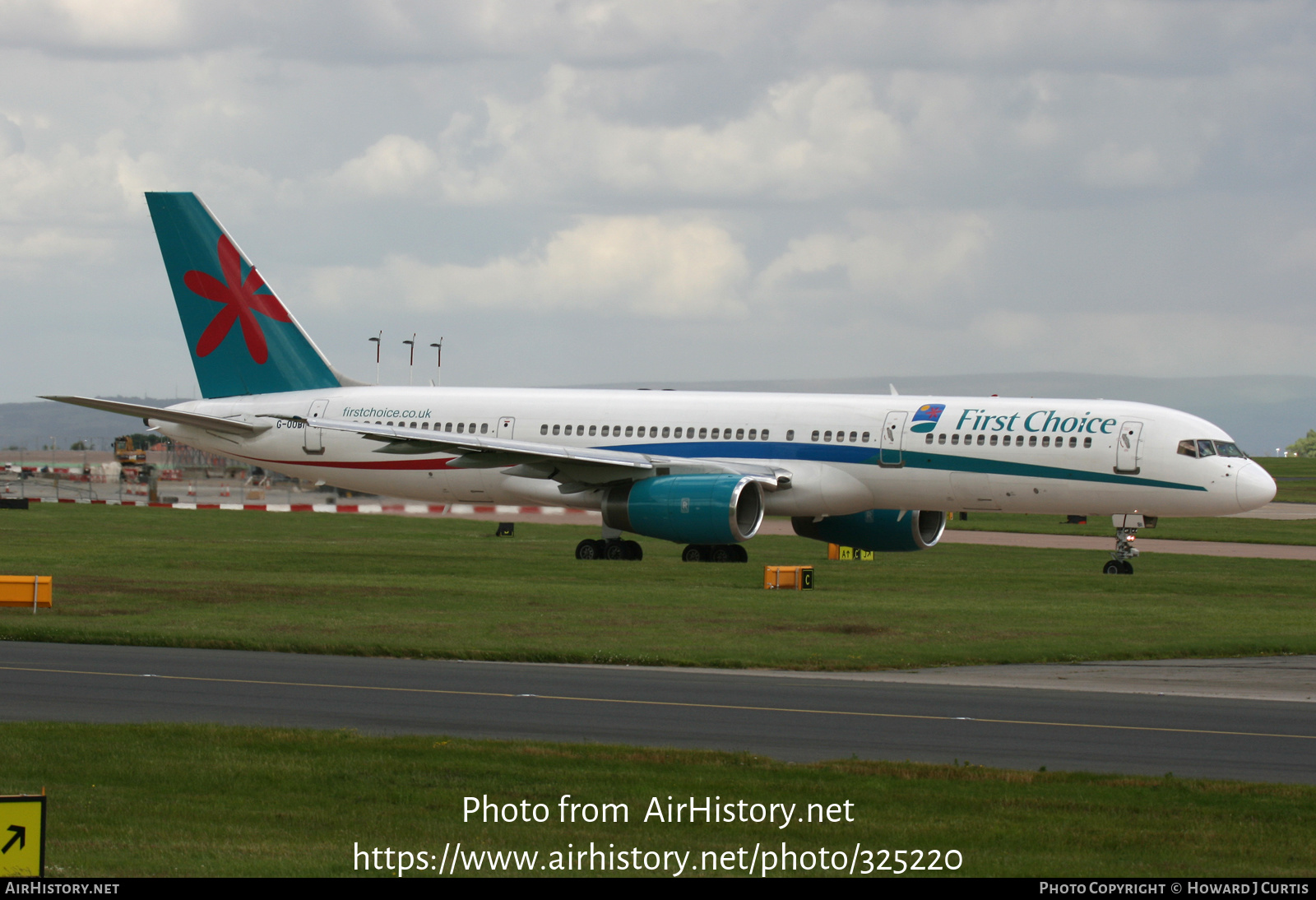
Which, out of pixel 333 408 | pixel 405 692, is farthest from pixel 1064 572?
pixel 405 692

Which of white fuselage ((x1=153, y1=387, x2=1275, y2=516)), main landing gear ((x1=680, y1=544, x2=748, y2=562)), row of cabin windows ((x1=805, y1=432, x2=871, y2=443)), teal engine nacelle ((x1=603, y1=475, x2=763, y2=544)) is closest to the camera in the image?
teal engine nacelle ((x1=603, y1=475, x2=763, y2=544))

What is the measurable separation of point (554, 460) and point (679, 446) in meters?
3.42

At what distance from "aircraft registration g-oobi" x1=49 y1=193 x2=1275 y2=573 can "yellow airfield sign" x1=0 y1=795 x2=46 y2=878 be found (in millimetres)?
27964

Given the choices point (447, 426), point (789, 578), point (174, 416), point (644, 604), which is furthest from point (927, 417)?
point (174, 416)

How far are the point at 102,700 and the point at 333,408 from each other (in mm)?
26268

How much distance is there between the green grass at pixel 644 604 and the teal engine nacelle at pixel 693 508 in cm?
90

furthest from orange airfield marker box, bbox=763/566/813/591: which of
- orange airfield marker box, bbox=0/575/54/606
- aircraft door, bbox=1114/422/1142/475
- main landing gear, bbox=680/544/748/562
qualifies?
orange airfield marker box, bbox=0/575/54/606

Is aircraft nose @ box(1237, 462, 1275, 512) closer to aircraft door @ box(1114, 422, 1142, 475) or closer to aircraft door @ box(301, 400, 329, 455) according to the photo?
aircraft door @ box(1114, 422, 1142, 475)

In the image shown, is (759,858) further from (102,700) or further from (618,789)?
(102,700)

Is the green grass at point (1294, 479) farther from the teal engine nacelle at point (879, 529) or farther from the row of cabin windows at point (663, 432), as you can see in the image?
the row of cabin windows at point (663, 432)

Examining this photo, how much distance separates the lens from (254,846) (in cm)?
1057

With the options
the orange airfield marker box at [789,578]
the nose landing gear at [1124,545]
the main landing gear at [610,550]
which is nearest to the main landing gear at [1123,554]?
the nose landing gear at [1124,545]

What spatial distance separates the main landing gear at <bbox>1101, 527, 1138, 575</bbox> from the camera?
38.6 meters

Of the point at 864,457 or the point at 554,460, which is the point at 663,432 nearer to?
the point at 554,460
